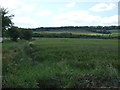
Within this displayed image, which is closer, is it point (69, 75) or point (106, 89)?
point (106, 89)

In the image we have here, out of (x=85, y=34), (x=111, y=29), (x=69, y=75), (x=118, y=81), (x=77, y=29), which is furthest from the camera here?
(x=77, y=29)

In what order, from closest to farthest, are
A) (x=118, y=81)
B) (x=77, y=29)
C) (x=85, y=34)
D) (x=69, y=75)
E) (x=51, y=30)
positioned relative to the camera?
(x=118, y=81), (x=69, y=75), (x=85, y=34), (x=77, y=29), (x=51, y=30)

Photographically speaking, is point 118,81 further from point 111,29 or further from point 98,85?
point 111,29

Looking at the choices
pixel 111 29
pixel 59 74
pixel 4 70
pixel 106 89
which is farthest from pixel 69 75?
pixel 111 29

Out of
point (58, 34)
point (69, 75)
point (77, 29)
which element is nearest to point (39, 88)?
point (69, 75)

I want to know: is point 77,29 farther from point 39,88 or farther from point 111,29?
point 39,88

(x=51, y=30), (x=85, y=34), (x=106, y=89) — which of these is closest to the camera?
(x=106, y=89)

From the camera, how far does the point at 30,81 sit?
30.5 feet

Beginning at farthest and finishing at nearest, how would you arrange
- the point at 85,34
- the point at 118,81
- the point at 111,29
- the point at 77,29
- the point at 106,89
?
the point at 77,29
the point at 85,34
the point at 111,29
the point at 118,81
the point at 106,89

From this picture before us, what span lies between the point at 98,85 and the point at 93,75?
46.5 inches

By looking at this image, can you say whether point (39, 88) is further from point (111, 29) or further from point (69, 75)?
point (111, 29)

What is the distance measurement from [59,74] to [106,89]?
8.19 ft

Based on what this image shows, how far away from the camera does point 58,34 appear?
89.2m

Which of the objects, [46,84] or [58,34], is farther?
[58,34]
